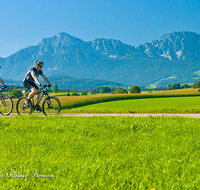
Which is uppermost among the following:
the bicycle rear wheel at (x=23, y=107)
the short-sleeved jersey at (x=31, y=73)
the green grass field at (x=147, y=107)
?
the short-sleeved jersey at (x=31, y=73)

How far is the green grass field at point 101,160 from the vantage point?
3.46 m

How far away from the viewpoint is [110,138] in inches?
244

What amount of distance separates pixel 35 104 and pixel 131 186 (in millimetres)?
9410

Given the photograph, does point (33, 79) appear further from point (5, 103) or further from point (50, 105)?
point (5, 103)

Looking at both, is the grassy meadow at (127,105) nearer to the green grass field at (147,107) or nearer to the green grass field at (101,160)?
the green grass field at (147,107)

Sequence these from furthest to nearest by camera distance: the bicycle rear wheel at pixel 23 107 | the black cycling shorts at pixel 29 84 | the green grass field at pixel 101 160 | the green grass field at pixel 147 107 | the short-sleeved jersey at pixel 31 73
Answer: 1. the green grass field at pixel 147 107
2. the bicycle rear wheel at pixel 23 107
3. the black cycling shorts at pixel 29 84
4. the short-sleeved jersey at pixel 31 73
5. the green grass field at pixel 101 160

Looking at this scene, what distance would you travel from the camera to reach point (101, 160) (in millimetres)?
4281

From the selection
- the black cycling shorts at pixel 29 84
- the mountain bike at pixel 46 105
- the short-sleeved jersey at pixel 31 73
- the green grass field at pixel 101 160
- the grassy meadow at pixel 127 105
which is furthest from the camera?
the grassy meadow at pixel 127 105

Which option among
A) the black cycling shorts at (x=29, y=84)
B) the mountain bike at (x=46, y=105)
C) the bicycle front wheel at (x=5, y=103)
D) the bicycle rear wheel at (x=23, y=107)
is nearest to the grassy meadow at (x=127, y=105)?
the bicycle front wheel at (x=5, y=103)

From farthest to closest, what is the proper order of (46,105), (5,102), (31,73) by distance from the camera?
(5,102) < (46,105) < (31,73)

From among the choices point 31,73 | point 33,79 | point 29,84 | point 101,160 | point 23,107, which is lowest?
point 101,160

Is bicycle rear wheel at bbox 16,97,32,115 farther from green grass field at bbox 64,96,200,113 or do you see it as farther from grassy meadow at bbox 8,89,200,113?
green grass field at bbox 64,96,200,113


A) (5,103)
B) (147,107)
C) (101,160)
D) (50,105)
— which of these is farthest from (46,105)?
(147,107)

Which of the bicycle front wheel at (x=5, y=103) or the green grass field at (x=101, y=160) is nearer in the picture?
the green grass field at (x=101, y=160)
